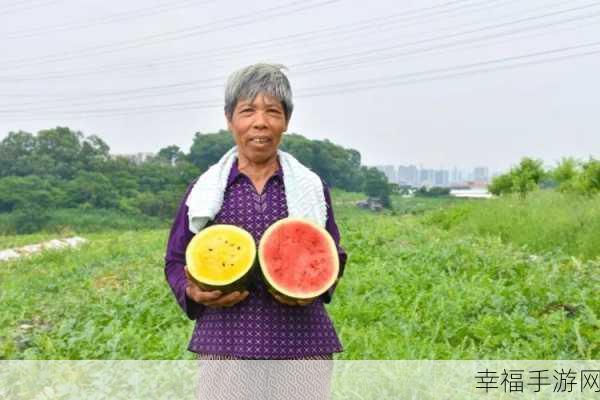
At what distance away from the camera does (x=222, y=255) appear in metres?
1.83

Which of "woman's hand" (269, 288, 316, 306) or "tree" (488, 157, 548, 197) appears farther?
"tree" (488, 157, 548, 197)

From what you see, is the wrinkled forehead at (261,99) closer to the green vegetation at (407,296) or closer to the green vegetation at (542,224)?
the green vegetation at (407,296)

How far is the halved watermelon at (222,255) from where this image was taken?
5.92 feet

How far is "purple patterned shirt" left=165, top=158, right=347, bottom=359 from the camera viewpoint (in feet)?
5.96

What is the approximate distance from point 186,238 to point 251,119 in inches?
14.4

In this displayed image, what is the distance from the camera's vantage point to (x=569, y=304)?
456 centimetres

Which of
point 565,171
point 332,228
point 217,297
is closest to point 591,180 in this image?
point 565,171

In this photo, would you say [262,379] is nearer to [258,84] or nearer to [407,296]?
[258,84]

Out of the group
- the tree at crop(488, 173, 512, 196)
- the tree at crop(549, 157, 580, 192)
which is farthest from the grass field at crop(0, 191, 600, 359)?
the tree at crop(488, 173, 512, 196)

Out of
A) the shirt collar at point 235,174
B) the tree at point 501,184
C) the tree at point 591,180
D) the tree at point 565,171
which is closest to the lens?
the shirt collar at point 235,174

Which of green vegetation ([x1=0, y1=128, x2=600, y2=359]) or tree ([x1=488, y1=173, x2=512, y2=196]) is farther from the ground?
tree ([x1=488, y1=173, x2=512, y2=196])

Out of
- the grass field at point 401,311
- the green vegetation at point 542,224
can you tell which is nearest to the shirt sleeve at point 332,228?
the grass field at point 401,311

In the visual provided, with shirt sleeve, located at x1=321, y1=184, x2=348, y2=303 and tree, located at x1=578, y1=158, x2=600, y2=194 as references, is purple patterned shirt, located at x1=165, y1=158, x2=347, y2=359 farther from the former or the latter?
tree, located at x1=578, y1=158, x2=600, y2=194

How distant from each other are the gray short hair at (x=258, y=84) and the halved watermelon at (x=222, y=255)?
0.32 metres
